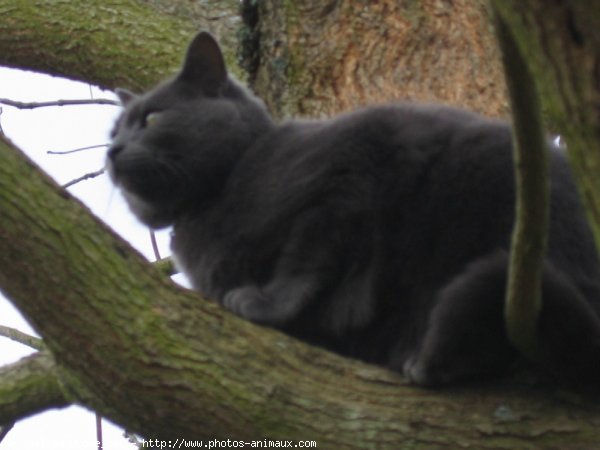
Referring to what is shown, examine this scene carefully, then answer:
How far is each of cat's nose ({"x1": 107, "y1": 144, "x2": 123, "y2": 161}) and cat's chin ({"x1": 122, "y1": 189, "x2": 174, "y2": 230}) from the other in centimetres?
12

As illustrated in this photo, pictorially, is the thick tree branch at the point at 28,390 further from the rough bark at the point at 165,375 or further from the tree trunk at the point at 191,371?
the rough bark at the point at 165,375

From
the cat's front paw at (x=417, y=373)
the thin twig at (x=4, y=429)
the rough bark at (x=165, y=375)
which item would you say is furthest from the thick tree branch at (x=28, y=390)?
the cat's front paw at (x=417, y=373)

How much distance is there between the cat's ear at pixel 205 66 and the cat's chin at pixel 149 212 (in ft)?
1.33

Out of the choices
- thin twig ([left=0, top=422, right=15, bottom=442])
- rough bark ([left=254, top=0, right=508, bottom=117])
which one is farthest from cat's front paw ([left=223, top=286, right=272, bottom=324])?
rough bark ([left=254, top=0, right=508, bottom=117])

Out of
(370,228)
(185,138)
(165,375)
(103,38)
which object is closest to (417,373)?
(370,228)

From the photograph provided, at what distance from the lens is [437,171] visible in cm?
248

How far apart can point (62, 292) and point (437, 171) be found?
1016 millimetres

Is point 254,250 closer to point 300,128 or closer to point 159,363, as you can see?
point 300,128

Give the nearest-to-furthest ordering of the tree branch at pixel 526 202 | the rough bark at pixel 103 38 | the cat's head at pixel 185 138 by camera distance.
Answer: the tree branch at pixel 526 202 < the cat's head at pixel 185 138 < the rough bark at pixel 103 38

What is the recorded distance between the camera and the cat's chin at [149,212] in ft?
9.46

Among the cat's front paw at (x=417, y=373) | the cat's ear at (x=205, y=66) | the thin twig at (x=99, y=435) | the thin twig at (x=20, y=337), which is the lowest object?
the thin twig at (x=99, y=435)

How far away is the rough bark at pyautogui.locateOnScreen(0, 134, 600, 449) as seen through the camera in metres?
2.02

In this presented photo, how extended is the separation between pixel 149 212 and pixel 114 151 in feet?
0.75

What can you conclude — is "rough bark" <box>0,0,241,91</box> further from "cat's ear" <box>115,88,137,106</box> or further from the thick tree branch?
the thick tree branch
